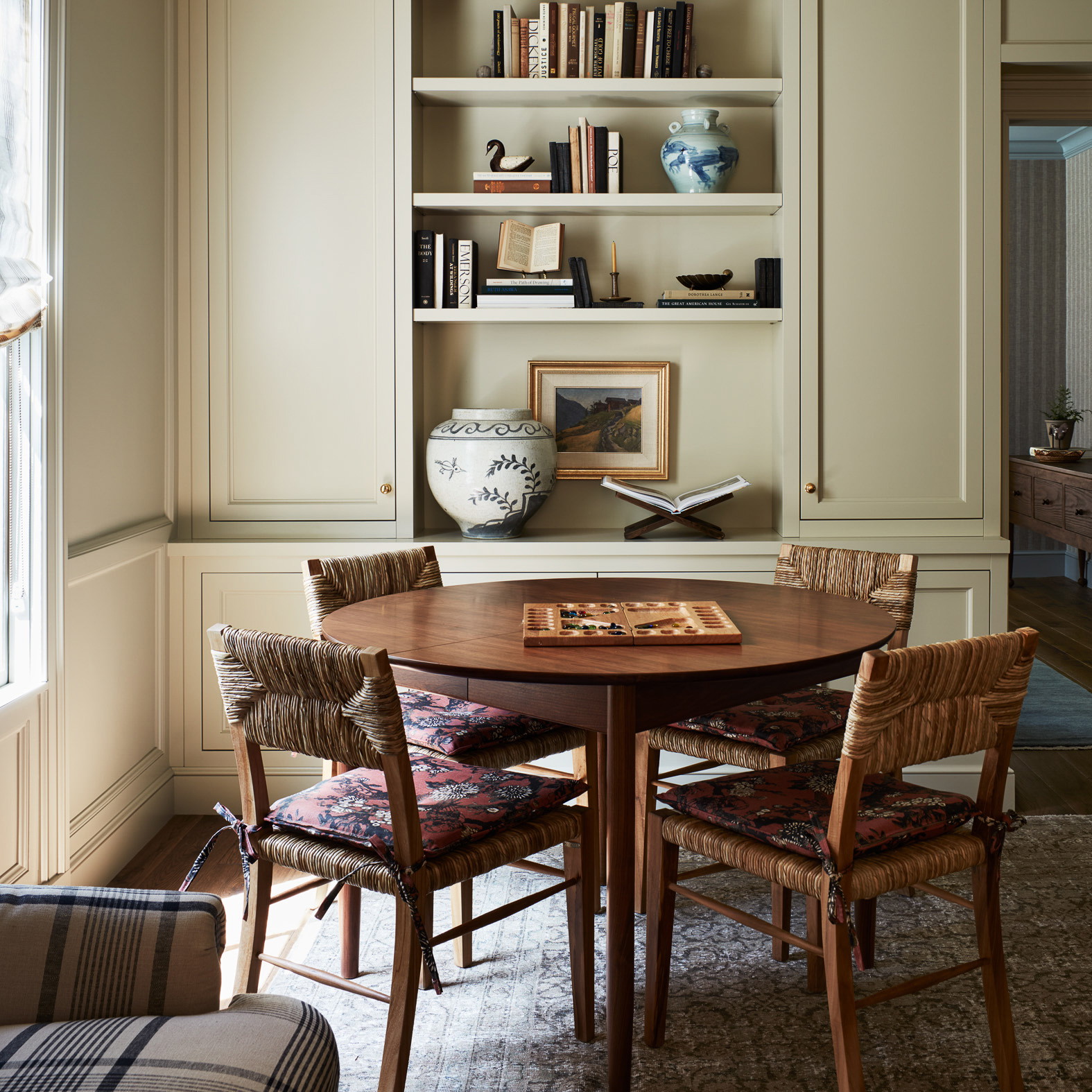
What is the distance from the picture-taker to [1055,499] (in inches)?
221

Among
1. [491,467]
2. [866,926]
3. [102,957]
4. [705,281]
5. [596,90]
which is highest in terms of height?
[596,90]

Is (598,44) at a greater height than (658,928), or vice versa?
(598,44)

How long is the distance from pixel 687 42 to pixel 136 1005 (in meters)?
3.08

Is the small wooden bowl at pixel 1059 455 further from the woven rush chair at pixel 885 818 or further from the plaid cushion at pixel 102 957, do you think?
the plaid cushion at pixel 102 957

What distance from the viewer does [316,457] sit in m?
3.35

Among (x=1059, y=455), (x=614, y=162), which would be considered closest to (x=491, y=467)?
(x=614, y=162)

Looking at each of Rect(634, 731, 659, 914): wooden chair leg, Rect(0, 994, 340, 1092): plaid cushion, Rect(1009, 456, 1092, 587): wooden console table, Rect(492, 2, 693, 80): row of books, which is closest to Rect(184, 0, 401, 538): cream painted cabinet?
Rect(492, 2, 693, 80): row of books

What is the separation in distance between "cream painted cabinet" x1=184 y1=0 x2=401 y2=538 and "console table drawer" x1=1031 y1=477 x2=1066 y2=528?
378 centimetres

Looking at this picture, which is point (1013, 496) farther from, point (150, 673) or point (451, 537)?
point (150, 673)

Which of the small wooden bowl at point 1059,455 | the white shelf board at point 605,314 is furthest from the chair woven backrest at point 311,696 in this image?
the small wooden bowl at point 1059,455

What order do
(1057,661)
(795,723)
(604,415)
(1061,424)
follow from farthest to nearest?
(1061,424) → (1057,661) → (604,415) → (795,723)

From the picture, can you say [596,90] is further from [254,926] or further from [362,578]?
[254,926]

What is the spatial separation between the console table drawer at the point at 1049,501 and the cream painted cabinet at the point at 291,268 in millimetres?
3775

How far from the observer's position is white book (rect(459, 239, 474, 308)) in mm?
3350
